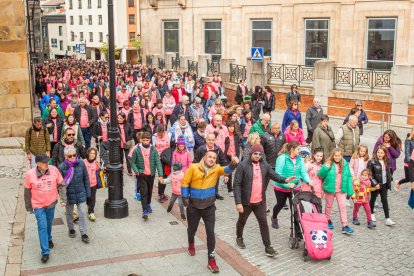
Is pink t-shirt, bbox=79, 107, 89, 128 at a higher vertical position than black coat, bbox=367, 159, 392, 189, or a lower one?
higher

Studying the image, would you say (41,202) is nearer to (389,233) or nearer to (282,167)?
(282,167)

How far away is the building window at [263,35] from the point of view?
30.0 metres

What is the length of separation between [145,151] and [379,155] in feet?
14.9

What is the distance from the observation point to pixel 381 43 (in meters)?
25.5

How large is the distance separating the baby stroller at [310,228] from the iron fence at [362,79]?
14.6 meters

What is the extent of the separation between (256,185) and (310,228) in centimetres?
108

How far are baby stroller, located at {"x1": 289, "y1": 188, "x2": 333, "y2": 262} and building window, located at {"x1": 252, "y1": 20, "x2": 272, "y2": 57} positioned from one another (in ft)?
70.8

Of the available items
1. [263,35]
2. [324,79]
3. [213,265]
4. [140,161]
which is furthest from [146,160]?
[263,35]

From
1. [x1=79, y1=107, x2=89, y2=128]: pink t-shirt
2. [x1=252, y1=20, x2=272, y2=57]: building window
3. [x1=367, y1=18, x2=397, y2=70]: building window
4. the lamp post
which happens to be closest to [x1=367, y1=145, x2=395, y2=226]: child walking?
the lamp post

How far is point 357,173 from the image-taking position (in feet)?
36.3

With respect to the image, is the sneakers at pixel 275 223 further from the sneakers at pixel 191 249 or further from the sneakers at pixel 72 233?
the sneakers at pixel 72 233

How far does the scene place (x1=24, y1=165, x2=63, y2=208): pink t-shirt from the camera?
8727 millimetres

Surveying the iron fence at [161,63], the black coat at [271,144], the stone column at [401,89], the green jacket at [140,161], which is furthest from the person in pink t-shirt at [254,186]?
the iron fence at [161,63]

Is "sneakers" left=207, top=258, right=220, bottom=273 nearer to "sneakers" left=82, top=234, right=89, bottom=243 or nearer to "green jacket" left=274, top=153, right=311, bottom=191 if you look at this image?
"green jacket" left=274, top=153, right=311, bottom=191
